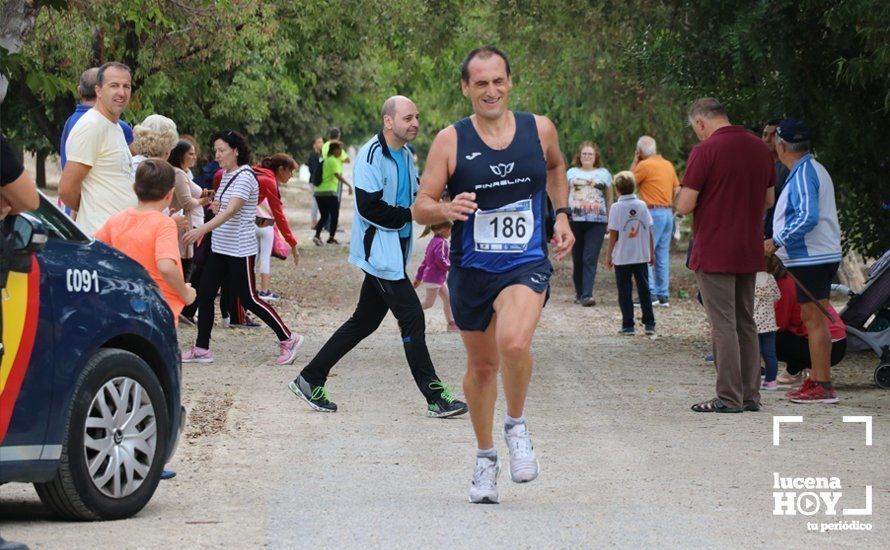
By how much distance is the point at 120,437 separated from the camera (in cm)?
654

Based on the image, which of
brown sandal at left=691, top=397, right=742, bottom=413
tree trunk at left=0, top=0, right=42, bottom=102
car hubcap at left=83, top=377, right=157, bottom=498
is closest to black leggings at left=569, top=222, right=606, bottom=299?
brown sandal at left=691, top=397, right=742, bottom=413

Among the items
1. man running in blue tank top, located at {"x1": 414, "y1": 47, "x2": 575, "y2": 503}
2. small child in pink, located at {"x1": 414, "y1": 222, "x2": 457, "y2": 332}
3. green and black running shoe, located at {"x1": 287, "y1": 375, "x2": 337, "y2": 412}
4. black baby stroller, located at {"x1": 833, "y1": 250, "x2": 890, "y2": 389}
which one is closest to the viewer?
man running in blue tank top, located at {"x1": 414, "y1": 47, "x2": 575, "y2": 503}

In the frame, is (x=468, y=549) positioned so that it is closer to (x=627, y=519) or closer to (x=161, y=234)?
(x=627, y=519)

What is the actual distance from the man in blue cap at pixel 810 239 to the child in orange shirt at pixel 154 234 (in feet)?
15.4

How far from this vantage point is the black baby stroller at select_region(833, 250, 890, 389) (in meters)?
12.1

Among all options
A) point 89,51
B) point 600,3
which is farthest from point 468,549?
point 89,51

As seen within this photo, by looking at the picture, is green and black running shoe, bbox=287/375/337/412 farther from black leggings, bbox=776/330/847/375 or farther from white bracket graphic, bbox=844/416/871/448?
black leggings, bbox=776/330/847/375

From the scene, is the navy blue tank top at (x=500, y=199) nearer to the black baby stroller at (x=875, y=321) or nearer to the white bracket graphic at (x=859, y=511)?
the white bracket graphic at (x=859, y=511)

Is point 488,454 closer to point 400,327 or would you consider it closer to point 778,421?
point 400,327

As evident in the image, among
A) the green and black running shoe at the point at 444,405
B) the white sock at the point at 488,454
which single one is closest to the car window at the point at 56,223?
the white sock at the point at 488,454

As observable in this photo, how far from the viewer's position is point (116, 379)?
6512 millimetres

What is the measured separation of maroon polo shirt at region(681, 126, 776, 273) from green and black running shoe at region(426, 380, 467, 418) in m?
1.94

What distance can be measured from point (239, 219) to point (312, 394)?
10.4ft

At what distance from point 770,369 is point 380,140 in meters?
3.69
